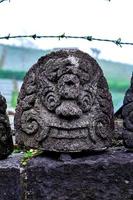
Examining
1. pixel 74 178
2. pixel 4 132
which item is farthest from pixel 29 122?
pixel 74 178

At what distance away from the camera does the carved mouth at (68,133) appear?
11.9 ft

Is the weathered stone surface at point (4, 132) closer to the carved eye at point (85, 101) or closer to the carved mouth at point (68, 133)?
the carved mouth at point (68, 133)

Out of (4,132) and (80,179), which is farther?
(4,132)

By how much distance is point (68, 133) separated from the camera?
12.0 ft

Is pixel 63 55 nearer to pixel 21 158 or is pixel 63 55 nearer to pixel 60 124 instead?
pixel 60 124

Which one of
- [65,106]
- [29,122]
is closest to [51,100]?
[65,106]

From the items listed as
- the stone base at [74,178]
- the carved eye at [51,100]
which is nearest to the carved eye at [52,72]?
the carved eye at [51,100]

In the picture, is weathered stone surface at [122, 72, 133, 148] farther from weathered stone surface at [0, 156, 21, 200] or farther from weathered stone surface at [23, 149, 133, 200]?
weathered stone surface at [0, 156, 21, 200]

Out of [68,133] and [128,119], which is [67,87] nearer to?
[68,133]

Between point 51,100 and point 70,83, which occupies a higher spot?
point 70,83

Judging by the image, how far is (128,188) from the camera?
3.66 meters

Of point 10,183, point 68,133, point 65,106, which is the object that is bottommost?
point 10,183

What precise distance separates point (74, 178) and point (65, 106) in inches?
18.6

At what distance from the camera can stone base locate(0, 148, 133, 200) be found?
3.63 m
